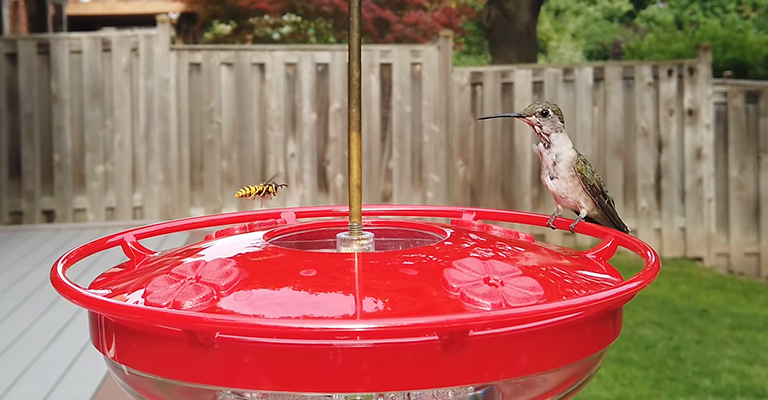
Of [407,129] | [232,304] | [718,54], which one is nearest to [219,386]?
[232,304]

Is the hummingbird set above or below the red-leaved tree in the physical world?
below

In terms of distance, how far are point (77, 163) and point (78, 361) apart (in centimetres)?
296

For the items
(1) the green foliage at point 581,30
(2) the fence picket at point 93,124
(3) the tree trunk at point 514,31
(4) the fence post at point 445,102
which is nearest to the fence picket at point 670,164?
(4) the fence post at point 445,102

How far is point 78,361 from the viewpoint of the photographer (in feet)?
10.5

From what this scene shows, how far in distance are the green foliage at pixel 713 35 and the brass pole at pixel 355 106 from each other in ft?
26.9

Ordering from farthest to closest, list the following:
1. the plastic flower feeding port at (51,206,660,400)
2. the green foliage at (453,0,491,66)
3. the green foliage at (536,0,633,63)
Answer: the green foliage at (536,0,633,63) → the green foliage at (453,0,491,66) → the plastic flower feeding port at (51,206,660,400)

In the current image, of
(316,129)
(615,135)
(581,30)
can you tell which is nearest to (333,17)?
(316,129)

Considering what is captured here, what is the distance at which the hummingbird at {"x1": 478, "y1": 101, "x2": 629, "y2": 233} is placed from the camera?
1.38 m

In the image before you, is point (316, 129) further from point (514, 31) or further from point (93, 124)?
point (514, 31)

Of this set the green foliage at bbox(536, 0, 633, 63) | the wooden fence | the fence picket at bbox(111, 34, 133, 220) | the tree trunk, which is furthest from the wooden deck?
the green foliage at bbox(536, 0, 633, 63)

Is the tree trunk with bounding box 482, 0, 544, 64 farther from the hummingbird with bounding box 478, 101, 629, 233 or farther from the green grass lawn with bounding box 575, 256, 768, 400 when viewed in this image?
the hummingbird with bounding box 478, 101, 629, 233

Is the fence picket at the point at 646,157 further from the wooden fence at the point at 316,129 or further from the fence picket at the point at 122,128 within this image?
the fence picket at the point at 122,128

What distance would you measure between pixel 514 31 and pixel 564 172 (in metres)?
6.29

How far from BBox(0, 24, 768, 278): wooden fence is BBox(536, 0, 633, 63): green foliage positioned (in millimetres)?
8835
